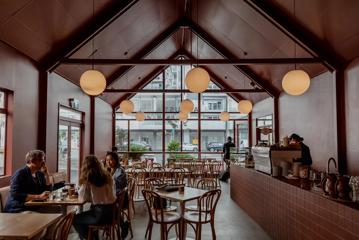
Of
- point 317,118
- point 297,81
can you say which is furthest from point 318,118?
point 297,81

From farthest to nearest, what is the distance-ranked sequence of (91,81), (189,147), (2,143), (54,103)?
(189,147) < (54,103) < (2,143) < (91,81)

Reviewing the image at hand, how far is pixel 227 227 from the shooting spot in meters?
4.87

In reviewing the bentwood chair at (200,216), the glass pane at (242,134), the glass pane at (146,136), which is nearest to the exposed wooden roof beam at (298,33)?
the bentwood chair at (200,216)

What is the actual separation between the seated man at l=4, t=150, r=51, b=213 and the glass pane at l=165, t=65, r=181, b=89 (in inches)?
329

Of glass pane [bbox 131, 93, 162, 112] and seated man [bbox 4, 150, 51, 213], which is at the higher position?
glass pane [bbox 131, 93, 162, 112]

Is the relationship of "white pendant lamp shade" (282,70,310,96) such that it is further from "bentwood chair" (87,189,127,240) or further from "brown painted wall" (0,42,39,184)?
"brown painted wall" (0,42,39,184)

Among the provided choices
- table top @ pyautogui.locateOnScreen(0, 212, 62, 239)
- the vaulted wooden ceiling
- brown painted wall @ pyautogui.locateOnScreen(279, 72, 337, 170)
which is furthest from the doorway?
brown painted wall @ pyautogui.locateOnScreen(279, 72, 337, 170)

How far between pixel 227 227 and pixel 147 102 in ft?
26.1

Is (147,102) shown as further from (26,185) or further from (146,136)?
(26,185)

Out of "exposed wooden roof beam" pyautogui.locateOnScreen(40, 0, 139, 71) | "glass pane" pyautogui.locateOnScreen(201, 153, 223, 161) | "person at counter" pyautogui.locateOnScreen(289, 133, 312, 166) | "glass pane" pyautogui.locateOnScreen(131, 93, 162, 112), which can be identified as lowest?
"glass pane" pyautogui.locateOnScreen(201, 153, 223, 161)

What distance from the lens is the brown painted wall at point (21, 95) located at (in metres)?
4.49

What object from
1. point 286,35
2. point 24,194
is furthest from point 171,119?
point 24,194

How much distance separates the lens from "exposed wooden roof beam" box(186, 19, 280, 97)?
8352mm

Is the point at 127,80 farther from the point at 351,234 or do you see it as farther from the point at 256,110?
the point at 351,234
